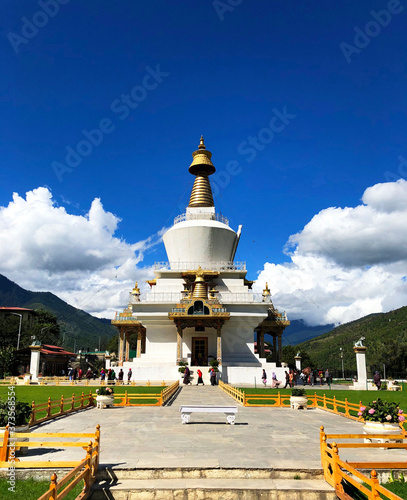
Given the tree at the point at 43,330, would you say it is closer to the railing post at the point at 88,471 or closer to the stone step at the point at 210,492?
the railing post at the point at 88,471

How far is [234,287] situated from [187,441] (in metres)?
35.7

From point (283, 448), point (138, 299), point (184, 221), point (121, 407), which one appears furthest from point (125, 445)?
point (184, 221)

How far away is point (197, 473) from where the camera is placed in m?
8.90

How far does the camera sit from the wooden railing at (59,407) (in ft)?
52.6

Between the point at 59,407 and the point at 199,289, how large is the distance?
24.5m

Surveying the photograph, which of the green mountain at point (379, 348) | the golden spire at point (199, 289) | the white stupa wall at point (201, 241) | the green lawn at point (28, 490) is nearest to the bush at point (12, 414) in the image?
the green lawn at point (28, 490)

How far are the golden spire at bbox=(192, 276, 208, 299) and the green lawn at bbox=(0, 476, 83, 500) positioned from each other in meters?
33.8

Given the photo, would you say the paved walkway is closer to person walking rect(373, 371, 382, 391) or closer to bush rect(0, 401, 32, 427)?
bush rect(0, 401, 32, 427)

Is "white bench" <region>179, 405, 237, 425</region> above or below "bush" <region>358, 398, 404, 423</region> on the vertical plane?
below

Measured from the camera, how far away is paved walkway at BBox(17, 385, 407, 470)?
9.71 m

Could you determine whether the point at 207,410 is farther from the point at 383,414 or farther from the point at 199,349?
the point at 199,349

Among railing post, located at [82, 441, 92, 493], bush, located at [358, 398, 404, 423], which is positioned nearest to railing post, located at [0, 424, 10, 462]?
railing post, located at [82, 441, 92, 493]

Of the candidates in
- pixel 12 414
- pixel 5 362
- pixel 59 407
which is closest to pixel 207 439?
pixel 12 414

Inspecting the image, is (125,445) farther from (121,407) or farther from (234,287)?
(234,287)
